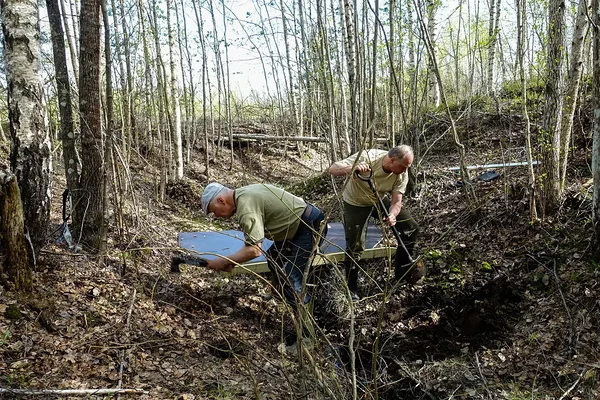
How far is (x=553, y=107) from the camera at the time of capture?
4531 millimetres

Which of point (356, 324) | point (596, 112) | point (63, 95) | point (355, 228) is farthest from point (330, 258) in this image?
point (63, 95)

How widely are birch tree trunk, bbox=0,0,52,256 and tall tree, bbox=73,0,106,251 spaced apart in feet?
2.03

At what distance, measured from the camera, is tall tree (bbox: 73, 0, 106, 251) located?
4047 millimetres

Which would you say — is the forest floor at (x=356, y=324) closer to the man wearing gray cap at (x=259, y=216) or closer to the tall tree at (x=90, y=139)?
the tall tree at (x=90, y=139)

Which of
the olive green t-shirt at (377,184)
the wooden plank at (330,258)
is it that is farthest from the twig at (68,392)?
the olive green t-shirt at (377,184)

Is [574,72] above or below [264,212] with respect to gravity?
above

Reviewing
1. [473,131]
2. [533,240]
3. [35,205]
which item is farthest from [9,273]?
[473,131]

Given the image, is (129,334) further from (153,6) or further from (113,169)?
(153,6)

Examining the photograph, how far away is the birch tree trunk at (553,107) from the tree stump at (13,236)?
5003 mm

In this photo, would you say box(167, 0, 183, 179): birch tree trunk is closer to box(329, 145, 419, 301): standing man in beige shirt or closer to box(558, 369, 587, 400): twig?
box(329, 145, 419, 301): standing man in beige shirt

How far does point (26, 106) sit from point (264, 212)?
6.84ft

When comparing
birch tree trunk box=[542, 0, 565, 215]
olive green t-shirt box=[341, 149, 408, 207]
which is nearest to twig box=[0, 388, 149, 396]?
olive green t-shirt box=[341, 149, 408, 207]

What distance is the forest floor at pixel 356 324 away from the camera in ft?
9.20

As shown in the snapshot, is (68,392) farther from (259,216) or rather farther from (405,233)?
(405,233)
